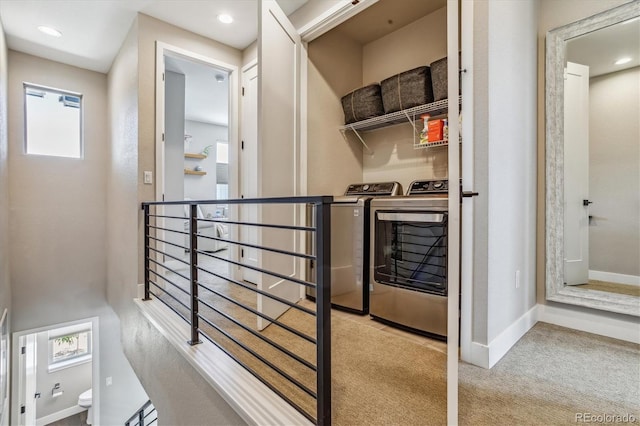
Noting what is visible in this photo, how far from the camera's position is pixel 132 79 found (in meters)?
2.88

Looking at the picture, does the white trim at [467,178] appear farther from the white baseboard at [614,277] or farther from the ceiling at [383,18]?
the white baseboard at [614,277]

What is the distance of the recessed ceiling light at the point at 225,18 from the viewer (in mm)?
2746

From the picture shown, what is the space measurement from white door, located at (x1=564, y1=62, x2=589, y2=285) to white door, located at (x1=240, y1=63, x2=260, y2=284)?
2.68m

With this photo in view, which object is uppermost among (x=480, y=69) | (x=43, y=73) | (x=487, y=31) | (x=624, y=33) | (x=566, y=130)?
(x=43, y=73)

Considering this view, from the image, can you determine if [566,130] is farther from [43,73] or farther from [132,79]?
[43,73]

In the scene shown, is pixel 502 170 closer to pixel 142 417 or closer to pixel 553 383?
pixel 553 383

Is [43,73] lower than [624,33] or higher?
higher

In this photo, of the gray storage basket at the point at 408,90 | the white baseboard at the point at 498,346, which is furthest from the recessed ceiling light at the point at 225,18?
the white baseboard at the point at 498,346

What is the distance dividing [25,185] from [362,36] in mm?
4298

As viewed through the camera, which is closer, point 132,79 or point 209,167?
point 132,79

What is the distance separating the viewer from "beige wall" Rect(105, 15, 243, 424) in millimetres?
1827

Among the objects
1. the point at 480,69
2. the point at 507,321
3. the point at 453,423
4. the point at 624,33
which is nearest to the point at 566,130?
the point at 624,33

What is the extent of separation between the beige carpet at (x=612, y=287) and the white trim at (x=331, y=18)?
2.53m

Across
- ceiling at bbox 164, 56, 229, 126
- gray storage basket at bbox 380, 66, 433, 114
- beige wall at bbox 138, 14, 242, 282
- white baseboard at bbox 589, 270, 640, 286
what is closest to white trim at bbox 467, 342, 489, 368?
white baseboard at bbox 589, 270, 640, 286
